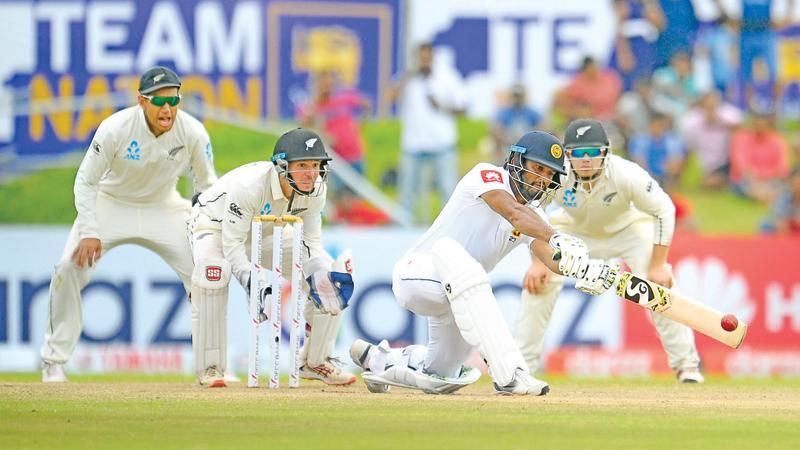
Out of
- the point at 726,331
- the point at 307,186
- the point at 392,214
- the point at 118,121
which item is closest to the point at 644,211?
the point at 726,331

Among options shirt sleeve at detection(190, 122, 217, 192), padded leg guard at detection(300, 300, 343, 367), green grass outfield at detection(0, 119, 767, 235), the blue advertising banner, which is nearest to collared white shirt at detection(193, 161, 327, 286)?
padded leg guard at detection(300, 300, 343, 367)

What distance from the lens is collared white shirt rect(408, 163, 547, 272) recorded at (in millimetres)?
7785

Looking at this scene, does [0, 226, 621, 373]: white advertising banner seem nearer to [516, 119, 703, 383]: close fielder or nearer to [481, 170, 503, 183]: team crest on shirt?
[516, 119, 703, 383]: close fielder

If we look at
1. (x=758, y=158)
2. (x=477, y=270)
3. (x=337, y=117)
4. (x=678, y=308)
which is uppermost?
(x=337, y=117)

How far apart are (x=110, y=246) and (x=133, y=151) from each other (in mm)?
697

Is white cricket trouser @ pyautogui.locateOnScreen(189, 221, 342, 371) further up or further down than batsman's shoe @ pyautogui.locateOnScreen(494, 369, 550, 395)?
further up

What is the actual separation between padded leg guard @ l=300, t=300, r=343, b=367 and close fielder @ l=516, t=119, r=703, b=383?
161 centimetres

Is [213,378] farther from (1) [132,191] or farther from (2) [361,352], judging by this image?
(1) [132,191]

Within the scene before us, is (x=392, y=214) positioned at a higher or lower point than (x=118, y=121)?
lower

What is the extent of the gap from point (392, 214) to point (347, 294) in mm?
6412

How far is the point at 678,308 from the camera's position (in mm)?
7992

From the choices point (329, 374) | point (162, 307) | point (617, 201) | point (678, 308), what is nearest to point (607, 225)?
point (617, 201)

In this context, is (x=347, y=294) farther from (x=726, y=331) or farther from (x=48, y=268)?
(x=48, y=268)

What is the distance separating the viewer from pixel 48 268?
13.4 meters
